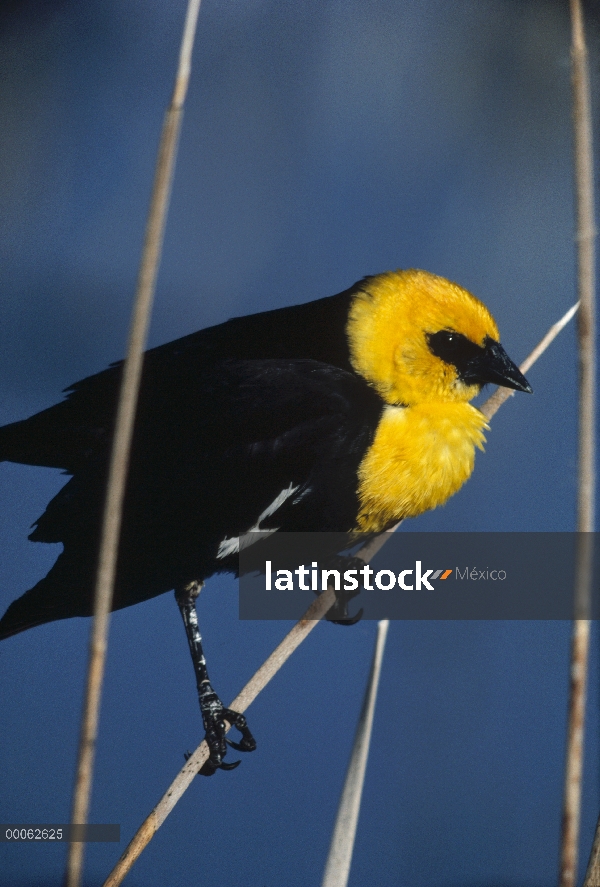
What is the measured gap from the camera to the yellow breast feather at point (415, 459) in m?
0.79

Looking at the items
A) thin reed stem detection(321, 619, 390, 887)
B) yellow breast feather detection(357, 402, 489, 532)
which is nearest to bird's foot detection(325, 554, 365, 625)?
yellow breast feather detection(357, 402, 489, 532)

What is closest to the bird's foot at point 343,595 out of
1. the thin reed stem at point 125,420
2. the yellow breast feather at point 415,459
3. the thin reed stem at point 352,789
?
the yellow breast feather at point 415,459

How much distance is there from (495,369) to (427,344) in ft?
0.24

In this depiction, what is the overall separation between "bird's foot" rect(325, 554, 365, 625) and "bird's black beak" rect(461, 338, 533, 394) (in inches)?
9.2

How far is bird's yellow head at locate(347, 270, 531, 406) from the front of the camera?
80 cm

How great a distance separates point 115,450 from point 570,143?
24.4 inches

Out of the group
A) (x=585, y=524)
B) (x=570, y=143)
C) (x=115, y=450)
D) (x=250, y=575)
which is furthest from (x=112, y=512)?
(x=570, y=143)

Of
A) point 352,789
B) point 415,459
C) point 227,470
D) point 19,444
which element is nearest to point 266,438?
point 227,470

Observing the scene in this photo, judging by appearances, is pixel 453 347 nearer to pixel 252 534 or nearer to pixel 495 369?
pixel 495 369

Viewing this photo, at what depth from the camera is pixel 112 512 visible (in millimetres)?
475

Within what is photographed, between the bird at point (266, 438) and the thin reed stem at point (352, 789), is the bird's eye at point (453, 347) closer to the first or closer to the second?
the bird at point (266, 438)

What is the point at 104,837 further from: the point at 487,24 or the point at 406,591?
the point at 487,24

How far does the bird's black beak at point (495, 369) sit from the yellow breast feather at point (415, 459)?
1.5 inches

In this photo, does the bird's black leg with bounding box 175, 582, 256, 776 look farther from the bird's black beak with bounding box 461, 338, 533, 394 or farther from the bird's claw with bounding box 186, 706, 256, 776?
the bird's black beak with bounding box 461, 338, 533, 394
